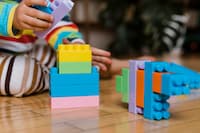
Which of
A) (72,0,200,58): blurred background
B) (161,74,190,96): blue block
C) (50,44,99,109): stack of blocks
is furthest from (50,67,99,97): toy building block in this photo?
(72,0,200,58): blurred background

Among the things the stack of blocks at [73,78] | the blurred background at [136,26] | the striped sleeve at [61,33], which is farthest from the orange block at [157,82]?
the blurred background at [136,26]

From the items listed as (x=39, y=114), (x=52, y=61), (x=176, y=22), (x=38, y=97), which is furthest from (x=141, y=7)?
(x=39, y=114)

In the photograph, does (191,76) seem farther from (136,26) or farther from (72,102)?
(136,26)

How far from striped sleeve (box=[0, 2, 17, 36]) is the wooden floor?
17cm

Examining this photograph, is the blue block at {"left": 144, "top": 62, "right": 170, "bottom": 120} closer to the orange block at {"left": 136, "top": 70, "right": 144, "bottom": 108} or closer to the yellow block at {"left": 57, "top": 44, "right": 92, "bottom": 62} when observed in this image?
the orange block at {"left": 136, "top": 70, "right": 144, "bottom": 108}

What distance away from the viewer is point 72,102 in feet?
2.54

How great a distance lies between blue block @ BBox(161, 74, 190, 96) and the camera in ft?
1.96

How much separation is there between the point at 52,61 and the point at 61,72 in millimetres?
339

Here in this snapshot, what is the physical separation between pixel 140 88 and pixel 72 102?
16 centimetres

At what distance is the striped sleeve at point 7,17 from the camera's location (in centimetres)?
78

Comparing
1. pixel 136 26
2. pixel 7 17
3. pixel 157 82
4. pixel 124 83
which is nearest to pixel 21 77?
pixel 7 17

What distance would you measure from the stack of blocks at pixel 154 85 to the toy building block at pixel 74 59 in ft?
0.27

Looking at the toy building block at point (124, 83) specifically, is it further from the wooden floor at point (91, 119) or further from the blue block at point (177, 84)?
the blue block at point (177, 84)

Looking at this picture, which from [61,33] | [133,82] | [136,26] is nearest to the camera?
[133,82]
